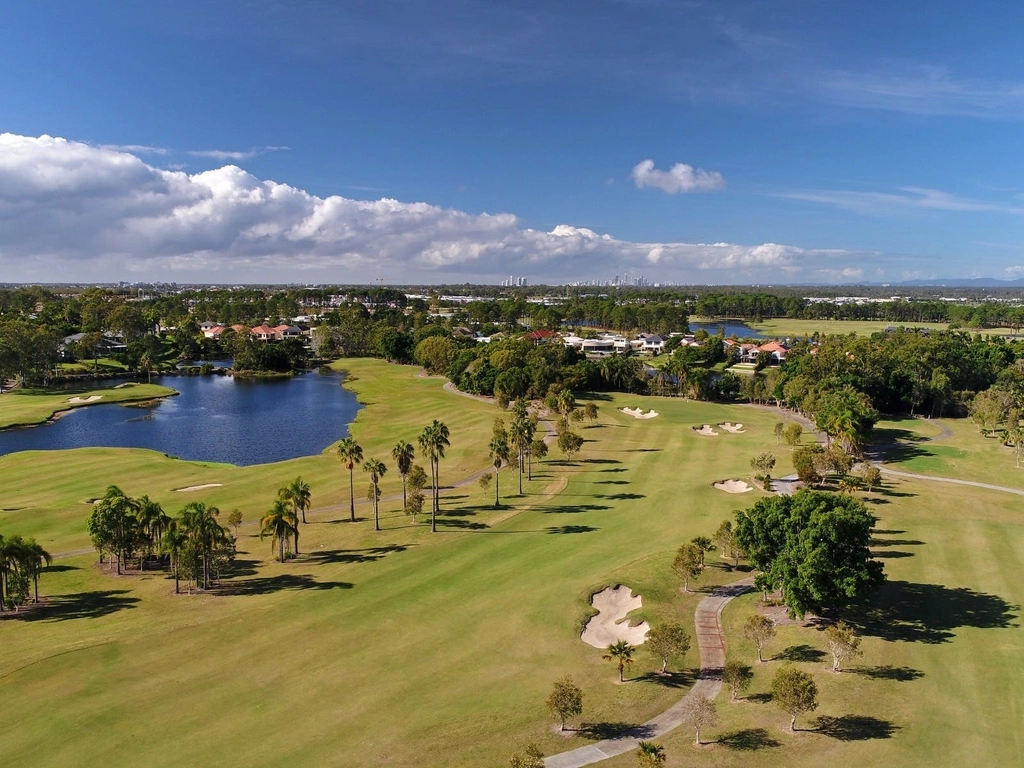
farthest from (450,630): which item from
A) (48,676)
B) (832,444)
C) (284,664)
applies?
(832,444)

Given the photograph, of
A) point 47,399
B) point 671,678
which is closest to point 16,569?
point 671,678

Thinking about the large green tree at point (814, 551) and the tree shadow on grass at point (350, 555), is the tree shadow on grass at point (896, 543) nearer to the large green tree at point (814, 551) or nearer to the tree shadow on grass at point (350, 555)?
the large green tree at point (814, 551)

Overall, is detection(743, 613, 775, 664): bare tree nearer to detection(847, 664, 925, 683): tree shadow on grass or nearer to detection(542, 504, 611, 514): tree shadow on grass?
detection(847, 664, 925, 683): tree shadow on grass

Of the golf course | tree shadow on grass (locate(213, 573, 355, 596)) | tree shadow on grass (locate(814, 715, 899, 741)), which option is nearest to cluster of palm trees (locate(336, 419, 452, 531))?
the golf course

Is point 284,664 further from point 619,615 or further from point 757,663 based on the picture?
point 757,663

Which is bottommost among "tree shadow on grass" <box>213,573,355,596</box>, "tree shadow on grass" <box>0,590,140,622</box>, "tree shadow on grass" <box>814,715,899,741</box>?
"tree shadow on grass" <box>0,590,140,622</box>

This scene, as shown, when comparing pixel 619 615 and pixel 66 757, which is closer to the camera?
pixel 66 757

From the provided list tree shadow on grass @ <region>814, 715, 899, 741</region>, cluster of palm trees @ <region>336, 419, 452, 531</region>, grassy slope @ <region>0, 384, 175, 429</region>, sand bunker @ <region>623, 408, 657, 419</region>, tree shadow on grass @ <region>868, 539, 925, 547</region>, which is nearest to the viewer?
tree shadow on grass @ <region>814, 715, 899, 741</region>
